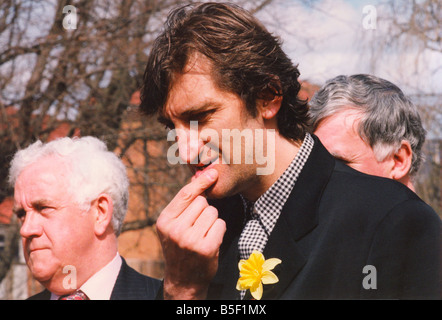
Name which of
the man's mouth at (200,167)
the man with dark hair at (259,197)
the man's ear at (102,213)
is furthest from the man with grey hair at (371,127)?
the man's ear at (102,213)

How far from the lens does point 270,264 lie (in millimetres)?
1632

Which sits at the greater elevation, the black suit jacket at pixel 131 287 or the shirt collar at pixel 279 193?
the shirt collar at pixel 279 193

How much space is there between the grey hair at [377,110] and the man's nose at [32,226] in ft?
3.73

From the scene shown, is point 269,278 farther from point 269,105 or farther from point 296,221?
point 269,105

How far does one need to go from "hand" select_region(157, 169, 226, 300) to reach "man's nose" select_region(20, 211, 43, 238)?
85 centimetres

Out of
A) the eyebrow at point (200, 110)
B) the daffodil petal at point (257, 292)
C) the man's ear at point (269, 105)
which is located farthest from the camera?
the man's ear at point (269, 105)

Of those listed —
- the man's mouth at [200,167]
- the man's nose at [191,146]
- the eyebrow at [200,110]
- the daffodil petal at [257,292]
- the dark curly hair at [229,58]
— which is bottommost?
the daffodil petal at [257,292]

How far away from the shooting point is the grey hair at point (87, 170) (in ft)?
8.03

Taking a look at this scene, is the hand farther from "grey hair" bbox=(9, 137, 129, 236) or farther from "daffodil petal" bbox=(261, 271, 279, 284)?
"grey hair" bbox=(9, 137, 129, 236)

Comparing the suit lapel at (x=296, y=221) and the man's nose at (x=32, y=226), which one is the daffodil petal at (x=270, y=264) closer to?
the suit lapel at (x=296, y=221)

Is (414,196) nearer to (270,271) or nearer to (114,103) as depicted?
(270,271)

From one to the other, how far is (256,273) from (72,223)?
101 centimetres

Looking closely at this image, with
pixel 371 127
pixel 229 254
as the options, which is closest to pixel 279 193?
pixel 229 254
